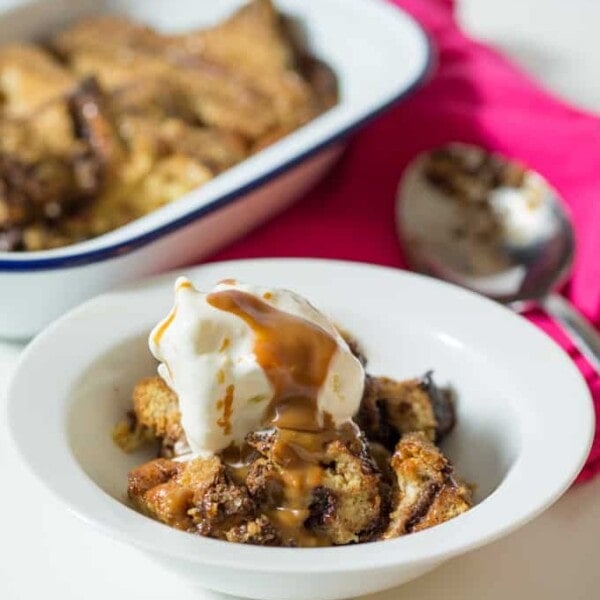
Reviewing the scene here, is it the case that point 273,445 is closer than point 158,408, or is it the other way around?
point 273,445

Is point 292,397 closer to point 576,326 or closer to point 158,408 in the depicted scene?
point 158,408

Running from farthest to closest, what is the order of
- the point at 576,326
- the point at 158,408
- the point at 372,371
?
the point at 576,326 < the point at 372,371 < the point at 158,408

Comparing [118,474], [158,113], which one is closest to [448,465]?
[118,474]

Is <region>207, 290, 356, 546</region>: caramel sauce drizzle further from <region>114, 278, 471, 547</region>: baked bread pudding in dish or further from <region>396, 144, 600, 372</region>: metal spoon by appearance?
<region>396, 144, 600, 372</region>: metal spoon

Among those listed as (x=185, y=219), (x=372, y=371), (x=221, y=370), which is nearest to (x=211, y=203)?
(x=185, y=219)

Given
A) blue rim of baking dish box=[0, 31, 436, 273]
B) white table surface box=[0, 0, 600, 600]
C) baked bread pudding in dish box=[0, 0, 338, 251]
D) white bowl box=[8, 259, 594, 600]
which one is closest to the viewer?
white bowl box=[8, 259, 594, 600]

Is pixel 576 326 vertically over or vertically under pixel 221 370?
under

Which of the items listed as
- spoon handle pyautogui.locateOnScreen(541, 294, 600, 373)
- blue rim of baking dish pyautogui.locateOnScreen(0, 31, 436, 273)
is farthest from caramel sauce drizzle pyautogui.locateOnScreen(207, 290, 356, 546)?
spoon handle pyautogui.locateOnScreen(541, 294, 600, 373)

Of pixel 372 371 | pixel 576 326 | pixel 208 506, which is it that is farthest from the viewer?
Result: pixel 576 326

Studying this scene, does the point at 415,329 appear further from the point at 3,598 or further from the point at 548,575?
the point at 3,598
